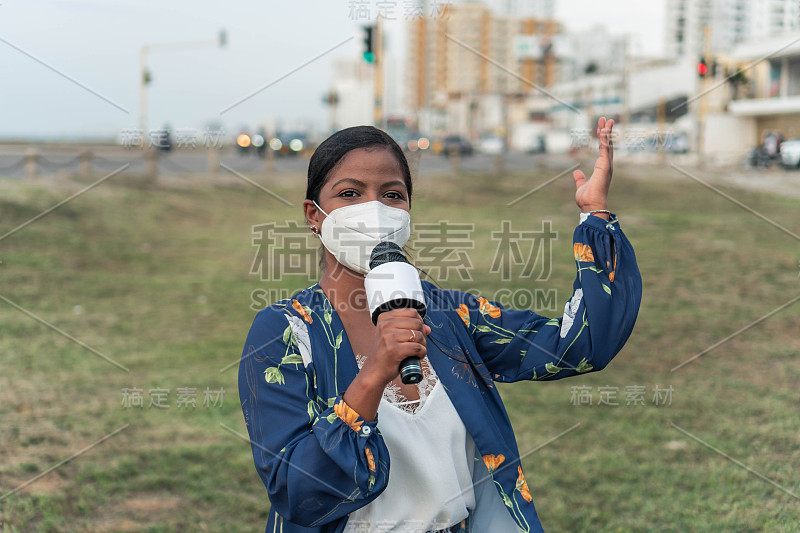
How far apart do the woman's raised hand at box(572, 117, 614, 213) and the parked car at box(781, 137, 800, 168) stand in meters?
23.5

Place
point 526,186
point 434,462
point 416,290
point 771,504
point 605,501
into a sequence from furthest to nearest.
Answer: point 526,186, point 605,501, point 771,504, point 434,462, point 416,290

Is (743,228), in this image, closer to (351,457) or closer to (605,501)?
(605,501)

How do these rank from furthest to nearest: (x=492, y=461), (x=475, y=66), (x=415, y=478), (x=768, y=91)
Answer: (x=475, y=66) → (x=768, y=91) → (x=492, y=461) → (x=415, y=478)

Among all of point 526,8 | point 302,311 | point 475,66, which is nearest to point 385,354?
point 302,311

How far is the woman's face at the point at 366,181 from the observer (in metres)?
1.77

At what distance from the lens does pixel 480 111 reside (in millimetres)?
82000

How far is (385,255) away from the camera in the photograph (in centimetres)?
162

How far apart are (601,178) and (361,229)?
61cm

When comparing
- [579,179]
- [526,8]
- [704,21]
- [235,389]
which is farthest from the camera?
[526,8]

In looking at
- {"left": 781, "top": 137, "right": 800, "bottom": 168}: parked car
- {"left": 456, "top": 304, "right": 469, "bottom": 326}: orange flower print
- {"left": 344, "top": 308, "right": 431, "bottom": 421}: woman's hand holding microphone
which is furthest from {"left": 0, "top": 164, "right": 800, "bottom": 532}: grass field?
{"left": 781, "top": 137, "right": 800, "bottom": 168}: parked car

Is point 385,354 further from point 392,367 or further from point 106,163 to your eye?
point 106,163

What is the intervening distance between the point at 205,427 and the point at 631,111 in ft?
185

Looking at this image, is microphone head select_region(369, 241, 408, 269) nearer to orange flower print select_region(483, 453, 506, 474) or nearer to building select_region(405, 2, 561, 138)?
orange flower print select_region(483, 453, 506, 474)

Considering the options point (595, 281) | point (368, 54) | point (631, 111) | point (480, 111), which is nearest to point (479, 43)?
point (480, 111)
